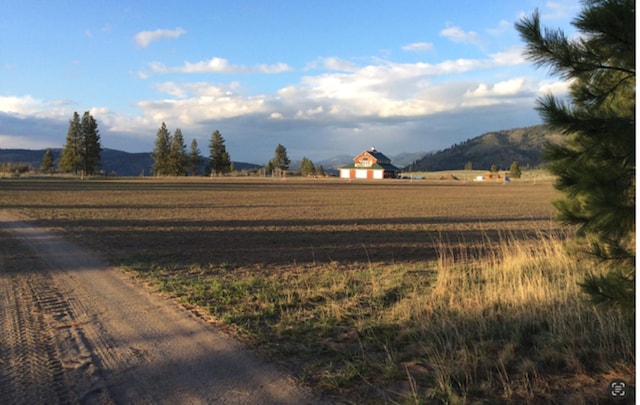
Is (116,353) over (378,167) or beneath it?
beneath

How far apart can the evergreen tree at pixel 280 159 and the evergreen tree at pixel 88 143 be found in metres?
46.9

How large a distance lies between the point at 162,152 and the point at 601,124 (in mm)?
110171

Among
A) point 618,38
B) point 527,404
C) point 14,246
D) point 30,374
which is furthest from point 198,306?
point 14,246

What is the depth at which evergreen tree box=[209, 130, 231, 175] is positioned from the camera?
11031 cm

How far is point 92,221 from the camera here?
712 inches

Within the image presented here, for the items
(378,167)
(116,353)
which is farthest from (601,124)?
(378,167)

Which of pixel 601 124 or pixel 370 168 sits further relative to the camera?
pixel 370 168

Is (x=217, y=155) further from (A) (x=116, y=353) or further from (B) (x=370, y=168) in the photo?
(A) (x=116, y=353)

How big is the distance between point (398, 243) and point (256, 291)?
7.03m

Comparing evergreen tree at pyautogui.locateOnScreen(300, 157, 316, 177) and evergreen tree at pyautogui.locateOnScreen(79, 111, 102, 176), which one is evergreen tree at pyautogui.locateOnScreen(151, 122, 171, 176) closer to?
evergreen tree at pyautogui.locateOnScreen(79, 111, 102, 176)

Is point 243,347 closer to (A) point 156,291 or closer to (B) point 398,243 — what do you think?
(A) point 156,291

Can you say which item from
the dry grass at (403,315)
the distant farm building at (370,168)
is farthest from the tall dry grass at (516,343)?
the distant farm building at (370,168)

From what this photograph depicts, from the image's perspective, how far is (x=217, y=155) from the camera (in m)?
111

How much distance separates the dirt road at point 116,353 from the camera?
3.99 meters
